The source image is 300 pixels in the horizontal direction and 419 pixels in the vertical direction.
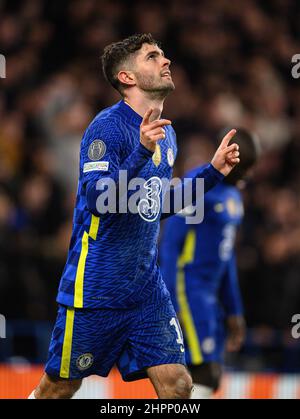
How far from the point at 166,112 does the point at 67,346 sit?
248 inches

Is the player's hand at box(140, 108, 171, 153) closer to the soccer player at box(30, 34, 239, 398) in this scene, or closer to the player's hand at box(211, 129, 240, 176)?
the soccer player at box(30, 34, 239, 398)

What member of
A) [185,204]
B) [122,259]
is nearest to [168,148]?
[185,204]

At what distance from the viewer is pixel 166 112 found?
35.9 ft

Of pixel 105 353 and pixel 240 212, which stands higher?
pixel 240 212

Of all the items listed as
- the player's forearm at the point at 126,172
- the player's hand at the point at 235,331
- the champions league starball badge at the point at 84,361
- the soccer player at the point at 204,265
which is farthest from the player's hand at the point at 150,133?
the player's hand at the point at 235,331

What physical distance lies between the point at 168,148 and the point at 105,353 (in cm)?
117

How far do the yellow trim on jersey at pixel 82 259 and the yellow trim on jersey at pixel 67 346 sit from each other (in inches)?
2.7

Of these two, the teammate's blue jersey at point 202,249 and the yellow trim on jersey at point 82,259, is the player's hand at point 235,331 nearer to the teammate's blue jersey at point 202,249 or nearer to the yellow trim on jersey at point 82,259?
the teammate's blue jersey at point 202,249

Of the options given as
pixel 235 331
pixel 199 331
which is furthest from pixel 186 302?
pixel 235 331

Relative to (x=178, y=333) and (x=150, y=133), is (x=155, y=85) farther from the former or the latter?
(x=178, y=333)

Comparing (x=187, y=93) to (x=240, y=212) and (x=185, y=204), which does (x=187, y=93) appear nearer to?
(x=240, y=212)

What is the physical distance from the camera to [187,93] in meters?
11.6

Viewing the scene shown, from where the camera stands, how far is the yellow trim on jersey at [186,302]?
694 centimetres

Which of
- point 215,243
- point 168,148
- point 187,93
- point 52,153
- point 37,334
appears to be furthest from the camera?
point 187,93
